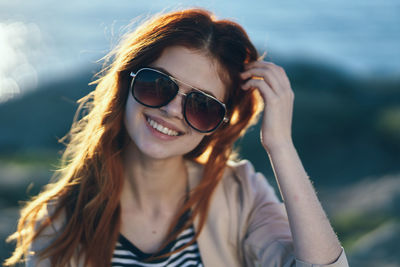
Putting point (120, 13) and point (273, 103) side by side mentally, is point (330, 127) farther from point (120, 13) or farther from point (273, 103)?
point (120, 13)

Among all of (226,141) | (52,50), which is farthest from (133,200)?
(52,50)

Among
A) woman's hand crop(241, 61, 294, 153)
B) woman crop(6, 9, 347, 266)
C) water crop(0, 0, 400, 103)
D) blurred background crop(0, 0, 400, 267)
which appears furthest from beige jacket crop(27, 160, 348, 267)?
water crop(0, 0, 400, 103)

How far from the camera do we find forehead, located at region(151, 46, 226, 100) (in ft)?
7.38

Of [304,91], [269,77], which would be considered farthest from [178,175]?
[304,91]

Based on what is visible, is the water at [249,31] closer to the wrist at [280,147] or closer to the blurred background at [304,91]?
the blurred background at [304,91]

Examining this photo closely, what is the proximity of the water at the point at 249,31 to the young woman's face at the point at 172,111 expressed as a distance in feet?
22.5

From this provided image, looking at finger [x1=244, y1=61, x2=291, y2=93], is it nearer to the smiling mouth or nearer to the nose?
the nose

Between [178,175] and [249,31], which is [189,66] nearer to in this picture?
[178,175]

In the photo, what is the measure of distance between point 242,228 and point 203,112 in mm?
715

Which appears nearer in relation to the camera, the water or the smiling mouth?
the smiling mouth

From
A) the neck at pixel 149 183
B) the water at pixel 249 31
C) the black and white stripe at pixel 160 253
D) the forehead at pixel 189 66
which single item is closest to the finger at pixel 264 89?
the forehead at pixel 189 66

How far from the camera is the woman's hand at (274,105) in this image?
2303 millimetres

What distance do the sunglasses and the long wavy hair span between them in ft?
0.44

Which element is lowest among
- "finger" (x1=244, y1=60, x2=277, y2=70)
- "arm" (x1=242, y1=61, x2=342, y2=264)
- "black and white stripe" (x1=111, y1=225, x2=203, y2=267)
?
"black and white stripe" (x1=111, y1=225, x2=203, y2=267)
